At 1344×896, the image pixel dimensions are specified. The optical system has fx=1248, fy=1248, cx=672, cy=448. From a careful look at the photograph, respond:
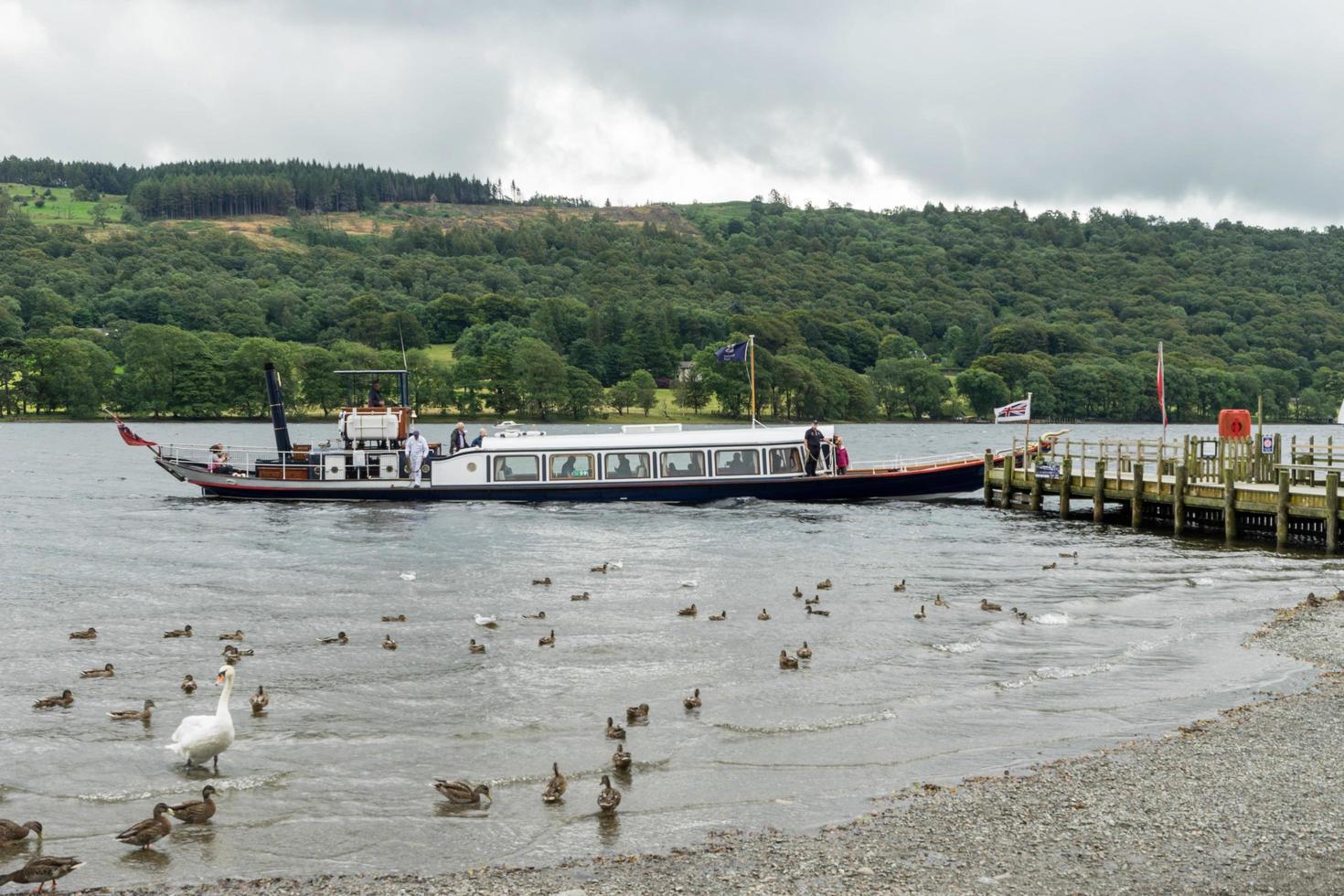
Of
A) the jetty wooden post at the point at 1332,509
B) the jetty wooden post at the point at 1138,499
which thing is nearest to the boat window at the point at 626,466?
the jetty wooden post at the point at 1138,499

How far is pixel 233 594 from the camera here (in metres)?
35.1

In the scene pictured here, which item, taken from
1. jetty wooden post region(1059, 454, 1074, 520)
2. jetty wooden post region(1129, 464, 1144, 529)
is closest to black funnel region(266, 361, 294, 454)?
jetty wooden post region(1059, 454, 1074, 520)

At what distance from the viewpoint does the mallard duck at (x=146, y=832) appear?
1476 cm

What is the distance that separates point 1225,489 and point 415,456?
33149mm

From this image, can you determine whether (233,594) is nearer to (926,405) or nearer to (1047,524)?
(1047,524)

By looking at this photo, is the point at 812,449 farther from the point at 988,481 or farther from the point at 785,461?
the point at 988,481

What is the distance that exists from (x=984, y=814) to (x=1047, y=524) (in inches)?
1474

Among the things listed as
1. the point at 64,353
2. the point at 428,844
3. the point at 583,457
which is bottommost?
the point at 428,844

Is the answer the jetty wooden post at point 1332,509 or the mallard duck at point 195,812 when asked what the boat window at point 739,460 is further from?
the mallard duck at point 195,812

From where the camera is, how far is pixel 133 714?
70.3ft

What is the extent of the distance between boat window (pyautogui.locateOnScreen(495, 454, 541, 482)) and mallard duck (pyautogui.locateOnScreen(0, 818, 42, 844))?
133 ft

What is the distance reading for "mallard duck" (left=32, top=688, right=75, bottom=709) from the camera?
22.1 meters

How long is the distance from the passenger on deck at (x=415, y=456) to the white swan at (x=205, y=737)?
37572mm

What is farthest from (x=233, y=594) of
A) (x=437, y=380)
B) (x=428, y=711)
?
(x=437, y=380)
